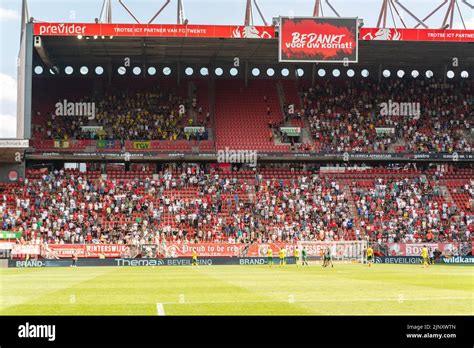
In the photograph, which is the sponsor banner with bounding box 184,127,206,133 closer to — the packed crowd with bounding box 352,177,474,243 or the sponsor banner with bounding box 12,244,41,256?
the packed crowd with bounding box 352,177,474,243

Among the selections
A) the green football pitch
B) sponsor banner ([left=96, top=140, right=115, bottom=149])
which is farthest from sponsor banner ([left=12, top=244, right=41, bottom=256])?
the green football pitch

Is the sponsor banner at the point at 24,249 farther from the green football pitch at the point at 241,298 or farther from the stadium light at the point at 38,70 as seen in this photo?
the stadium light at the point at 38,70

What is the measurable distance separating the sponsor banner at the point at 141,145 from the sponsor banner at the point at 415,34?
69.2 feet

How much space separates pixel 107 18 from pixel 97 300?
47.2m

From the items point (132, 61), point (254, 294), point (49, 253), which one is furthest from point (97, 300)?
point (132, 61)

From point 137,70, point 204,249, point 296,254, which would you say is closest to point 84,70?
point 137,70

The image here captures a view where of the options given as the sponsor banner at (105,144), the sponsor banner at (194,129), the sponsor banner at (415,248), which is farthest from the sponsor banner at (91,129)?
the sponsor banner at (415,248)

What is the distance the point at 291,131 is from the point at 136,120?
48.1ft

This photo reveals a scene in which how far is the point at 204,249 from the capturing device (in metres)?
58.1

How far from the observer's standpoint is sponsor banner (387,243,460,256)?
59.6 m

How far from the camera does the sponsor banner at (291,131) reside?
74.2m

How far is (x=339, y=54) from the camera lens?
66438 millimetres

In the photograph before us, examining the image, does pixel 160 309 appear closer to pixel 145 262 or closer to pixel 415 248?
pixel 145 262

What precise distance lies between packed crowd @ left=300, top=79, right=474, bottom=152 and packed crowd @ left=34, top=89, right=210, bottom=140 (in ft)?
38.0
